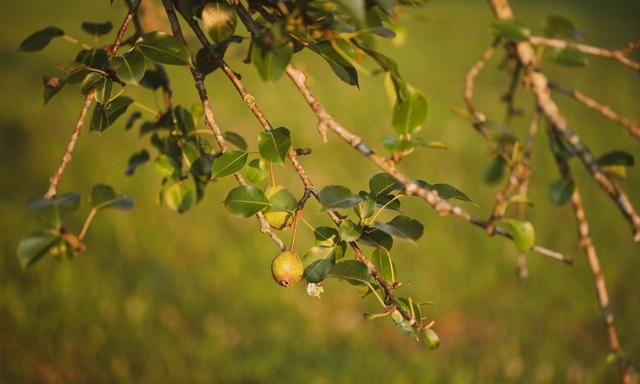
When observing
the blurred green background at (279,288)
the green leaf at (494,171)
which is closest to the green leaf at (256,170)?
the blurred green background at (279,288)

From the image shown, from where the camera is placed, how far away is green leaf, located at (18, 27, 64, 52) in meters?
0.92

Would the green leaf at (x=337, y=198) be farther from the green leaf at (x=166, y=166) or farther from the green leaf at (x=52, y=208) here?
the green leaf at (x=166, y=166)

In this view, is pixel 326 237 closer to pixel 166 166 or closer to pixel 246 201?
pixel 246 201

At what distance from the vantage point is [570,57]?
3.52ft

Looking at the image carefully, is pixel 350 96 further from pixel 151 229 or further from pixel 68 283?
pixel 68 283

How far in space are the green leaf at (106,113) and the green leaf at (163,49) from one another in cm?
8

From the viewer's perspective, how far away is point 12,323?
2025mm

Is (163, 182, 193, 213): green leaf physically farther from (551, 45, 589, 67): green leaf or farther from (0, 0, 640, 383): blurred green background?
(551, 45, 589, 67): green leaf

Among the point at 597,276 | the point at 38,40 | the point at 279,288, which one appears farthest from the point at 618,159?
the point at 279,288

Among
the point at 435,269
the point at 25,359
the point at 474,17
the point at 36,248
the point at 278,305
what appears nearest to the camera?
the point at 36,248

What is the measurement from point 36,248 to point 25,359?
4.83 ft

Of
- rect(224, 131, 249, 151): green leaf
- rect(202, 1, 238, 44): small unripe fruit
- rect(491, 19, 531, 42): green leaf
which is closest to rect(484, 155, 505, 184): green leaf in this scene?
rect(491, 19, 531, 42): green leaf

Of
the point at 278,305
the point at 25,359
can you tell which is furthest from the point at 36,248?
the point at 278,305

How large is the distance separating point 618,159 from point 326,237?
0.67 meters
